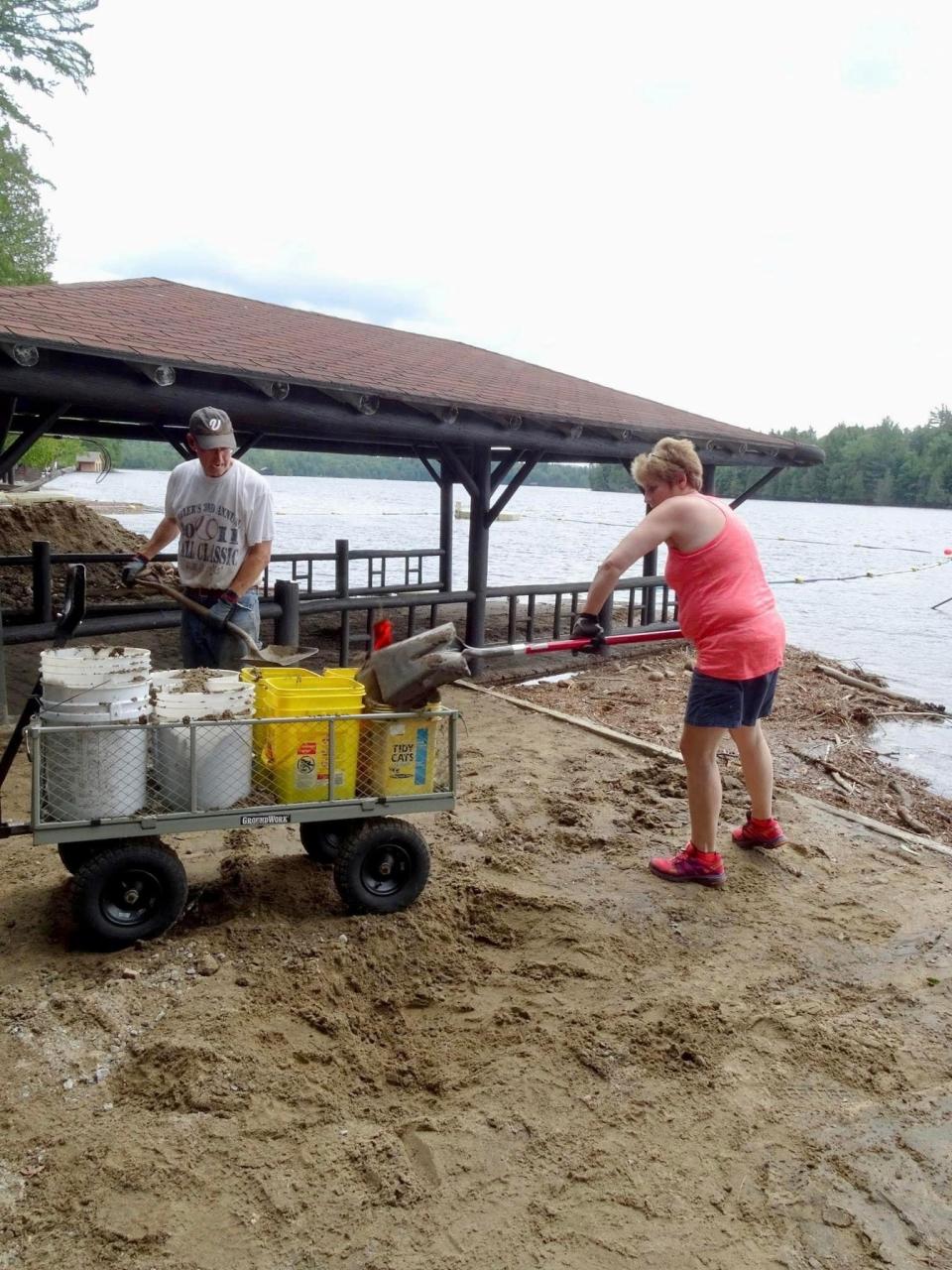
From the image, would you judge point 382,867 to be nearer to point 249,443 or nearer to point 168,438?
point 168,438

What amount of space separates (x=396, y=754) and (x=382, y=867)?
0.48m

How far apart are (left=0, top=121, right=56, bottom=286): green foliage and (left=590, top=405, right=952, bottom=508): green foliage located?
53184 mm

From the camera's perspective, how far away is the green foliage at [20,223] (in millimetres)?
25484

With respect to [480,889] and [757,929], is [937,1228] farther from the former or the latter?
[480,889]

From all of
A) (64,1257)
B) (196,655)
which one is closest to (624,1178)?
(64,1257)

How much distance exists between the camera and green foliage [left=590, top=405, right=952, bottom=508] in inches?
3319

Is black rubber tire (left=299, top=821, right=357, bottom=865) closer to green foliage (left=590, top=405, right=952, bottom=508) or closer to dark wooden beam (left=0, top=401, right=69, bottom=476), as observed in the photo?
dark wooden beam (left=0, top=401, right=69, bottom=476)

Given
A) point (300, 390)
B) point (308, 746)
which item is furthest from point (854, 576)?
point (308, 746)

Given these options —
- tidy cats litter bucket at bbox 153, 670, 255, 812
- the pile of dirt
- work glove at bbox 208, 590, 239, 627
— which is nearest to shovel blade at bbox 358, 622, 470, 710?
tidy cats litter bucket at bbox 153, 670, 255, 812

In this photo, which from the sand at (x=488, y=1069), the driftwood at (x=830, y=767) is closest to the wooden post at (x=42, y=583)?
the sand at (x=488, y=1069)

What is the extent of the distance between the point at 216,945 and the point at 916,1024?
2525 millimetres

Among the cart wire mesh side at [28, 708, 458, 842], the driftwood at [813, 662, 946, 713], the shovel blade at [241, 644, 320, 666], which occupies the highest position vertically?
the shovel blade at [241, 644, 320, 666]

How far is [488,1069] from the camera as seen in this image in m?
2.87

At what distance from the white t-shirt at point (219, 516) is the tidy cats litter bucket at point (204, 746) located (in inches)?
45.3
